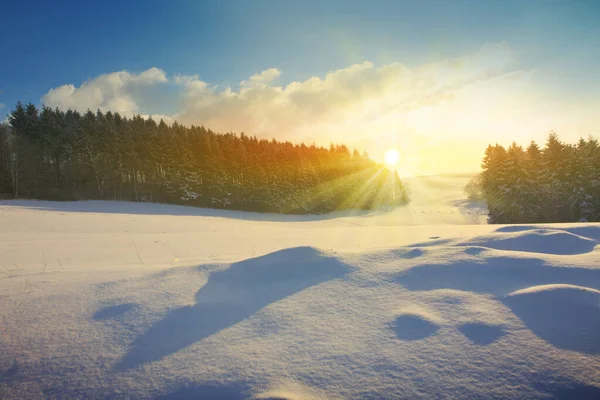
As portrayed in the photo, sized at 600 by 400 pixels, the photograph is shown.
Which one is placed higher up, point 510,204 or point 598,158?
point 598,158

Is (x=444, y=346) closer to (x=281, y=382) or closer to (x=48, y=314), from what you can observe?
(x=281, y=382)

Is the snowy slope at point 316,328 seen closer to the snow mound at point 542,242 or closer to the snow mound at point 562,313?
the snow mound at point 562,313

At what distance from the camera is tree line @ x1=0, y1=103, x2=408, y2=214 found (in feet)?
118

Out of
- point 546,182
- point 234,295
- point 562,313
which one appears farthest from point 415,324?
point 546,182

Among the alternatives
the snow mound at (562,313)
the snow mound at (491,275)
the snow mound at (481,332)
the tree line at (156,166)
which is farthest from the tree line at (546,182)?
the snow mound at (481,332)

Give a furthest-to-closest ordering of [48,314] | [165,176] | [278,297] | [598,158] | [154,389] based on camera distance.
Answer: [165,176] < [598,158] < [278,297] < [48,314] < [154,389]

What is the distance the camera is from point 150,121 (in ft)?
156

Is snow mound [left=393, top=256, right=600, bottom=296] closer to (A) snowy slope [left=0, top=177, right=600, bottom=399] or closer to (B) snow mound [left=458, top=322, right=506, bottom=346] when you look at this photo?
(A) snowy slope [left=0, top=177, right=600, bottom=399]

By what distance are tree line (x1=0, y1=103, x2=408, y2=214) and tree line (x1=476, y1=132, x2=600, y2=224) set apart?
94.8 ft

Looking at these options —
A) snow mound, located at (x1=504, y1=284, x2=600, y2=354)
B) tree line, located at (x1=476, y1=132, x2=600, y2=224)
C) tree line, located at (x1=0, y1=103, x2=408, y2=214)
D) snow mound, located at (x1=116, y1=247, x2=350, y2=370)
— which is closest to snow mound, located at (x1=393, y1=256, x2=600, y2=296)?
snow mound, located at (x1=504, y1=284, x2=600, y2=354)

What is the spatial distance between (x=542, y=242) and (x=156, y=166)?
4950 cm

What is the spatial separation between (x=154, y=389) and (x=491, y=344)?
3670mm

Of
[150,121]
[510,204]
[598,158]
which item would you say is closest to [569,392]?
[510,204]

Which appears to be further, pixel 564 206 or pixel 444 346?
pixel 564 206
